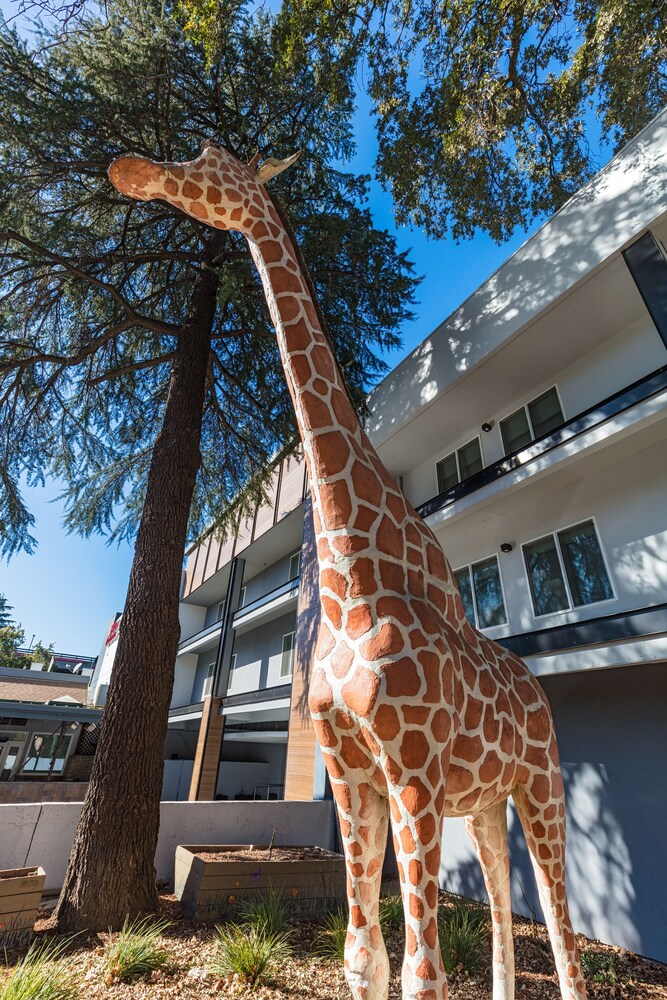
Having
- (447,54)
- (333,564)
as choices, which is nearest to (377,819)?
(333,564)

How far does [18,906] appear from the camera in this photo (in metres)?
4.43

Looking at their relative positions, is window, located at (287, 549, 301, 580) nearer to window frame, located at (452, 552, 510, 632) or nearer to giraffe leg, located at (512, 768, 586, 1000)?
window frame, located at (452, 552, 510, 632)

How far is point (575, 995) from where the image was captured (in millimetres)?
3031

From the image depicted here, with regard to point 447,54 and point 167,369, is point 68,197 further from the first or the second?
point 447,54

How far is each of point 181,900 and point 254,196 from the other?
684 cm

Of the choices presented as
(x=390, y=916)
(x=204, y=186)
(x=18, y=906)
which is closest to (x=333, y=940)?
(x=390, y=916)

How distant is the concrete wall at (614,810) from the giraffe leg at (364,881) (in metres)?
5.39

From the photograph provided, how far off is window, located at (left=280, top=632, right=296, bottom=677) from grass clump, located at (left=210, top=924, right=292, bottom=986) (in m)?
10.7

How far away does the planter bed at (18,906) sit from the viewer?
14.3 ft

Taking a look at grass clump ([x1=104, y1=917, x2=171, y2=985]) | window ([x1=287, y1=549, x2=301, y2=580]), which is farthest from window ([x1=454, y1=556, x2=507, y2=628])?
window ([x1=287, y1=549, x2=301, y2=580])

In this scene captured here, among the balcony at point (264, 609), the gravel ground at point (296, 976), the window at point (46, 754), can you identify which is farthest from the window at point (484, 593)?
the window at point (46, 754)

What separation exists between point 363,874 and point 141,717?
12.7 ft

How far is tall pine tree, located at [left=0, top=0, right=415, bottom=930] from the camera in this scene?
5566 millimetres

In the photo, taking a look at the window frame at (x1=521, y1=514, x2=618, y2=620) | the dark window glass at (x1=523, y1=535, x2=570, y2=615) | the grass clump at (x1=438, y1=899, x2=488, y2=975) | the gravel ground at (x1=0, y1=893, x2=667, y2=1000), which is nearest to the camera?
the gravel ground at (x1=0, y1=893, x2=667, y2=1000)
